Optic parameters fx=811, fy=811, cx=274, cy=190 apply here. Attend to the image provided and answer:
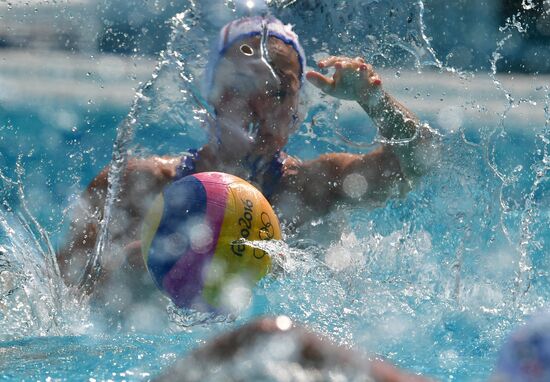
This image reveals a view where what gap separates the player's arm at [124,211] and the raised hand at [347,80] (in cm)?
68

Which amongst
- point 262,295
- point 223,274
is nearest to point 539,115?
point 262,295

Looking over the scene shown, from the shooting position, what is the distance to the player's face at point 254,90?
285cm

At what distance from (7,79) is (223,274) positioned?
5.08 meters

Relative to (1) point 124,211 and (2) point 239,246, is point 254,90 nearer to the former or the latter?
(1) point 124,211

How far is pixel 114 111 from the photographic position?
619 cm

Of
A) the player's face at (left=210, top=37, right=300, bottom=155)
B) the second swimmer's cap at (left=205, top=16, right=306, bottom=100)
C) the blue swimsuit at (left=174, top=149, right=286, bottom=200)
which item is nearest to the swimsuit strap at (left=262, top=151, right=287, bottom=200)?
the blue swimsuit at (left=174, top=149, right=286, bottom=200)

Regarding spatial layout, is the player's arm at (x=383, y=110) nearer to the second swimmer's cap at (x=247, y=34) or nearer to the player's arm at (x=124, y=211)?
the second swimmer's cap at (x=247, y=34)

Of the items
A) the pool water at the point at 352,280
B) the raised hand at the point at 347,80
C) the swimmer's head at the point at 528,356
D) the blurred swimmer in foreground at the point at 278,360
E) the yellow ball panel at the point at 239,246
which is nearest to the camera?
the swimmer's head at the point at 528,356

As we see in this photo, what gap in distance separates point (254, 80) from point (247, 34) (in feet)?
0.58

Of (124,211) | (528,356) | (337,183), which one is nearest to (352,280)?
(337,183)

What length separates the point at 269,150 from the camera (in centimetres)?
297

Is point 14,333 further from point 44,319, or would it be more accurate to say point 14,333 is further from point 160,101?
point 160,101

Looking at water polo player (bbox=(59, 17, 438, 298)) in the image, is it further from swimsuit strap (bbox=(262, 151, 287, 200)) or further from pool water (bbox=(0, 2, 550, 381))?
pool water (bbox=(0, 2, 550, 381))

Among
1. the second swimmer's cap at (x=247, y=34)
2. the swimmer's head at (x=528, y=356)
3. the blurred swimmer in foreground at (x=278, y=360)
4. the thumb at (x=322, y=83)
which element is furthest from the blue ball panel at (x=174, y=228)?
the swimmer's head at (x=528, y=356)
